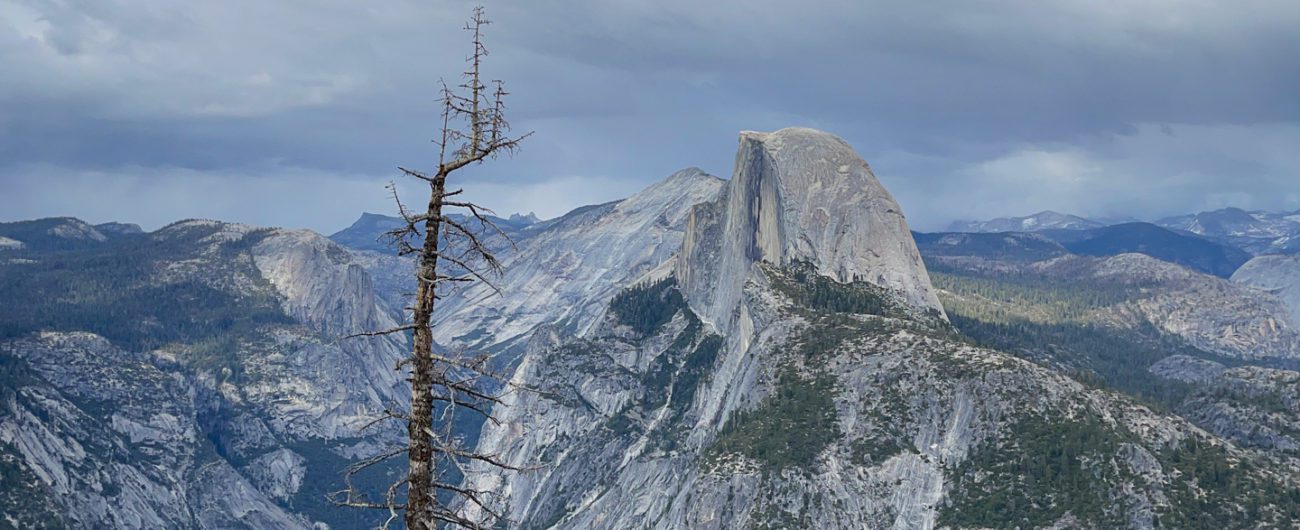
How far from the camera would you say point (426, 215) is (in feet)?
115

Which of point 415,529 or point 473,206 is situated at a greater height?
point 473,206

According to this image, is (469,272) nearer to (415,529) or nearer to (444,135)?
(444,135)

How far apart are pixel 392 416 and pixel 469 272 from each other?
4445 mm

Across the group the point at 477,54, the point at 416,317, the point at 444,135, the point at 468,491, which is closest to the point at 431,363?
the point at 416,317

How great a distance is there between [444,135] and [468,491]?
983cm

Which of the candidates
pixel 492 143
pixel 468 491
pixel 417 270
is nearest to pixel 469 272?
pixel 417 270

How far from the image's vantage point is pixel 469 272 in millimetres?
36188

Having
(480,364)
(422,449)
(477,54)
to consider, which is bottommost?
(422,449)

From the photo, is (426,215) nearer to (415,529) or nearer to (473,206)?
(473,206)

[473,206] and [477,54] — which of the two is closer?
[473,206]

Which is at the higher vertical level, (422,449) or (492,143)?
(492,143)

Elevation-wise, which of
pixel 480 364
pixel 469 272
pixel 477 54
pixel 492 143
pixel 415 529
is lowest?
pixel 415 529

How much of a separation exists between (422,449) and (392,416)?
127cm

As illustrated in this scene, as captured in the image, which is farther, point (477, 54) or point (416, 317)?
point (477, 54)
